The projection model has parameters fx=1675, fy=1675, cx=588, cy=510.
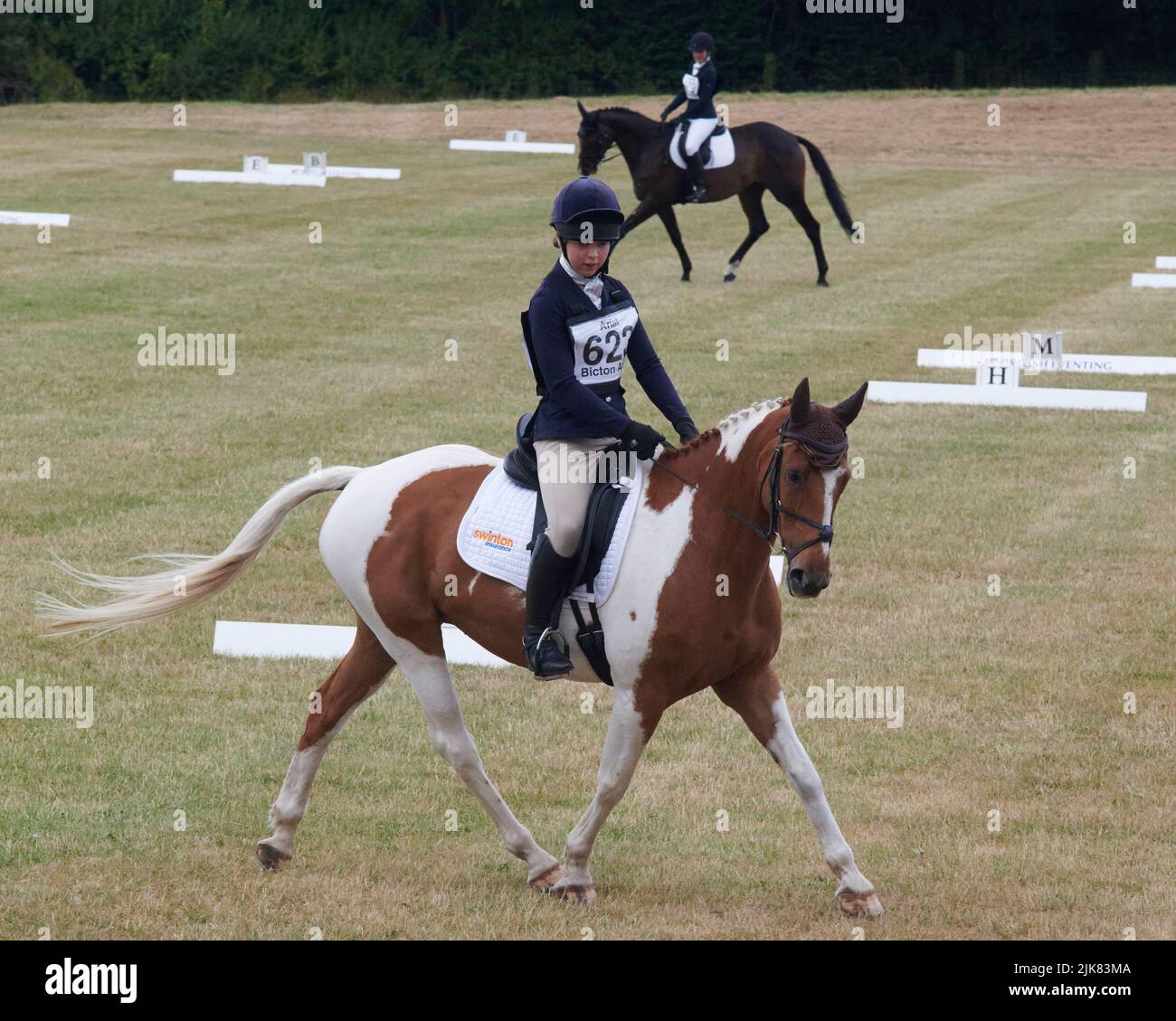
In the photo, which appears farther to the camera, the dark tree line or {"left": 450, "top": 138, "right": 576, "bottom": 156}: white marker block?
the dark tree line

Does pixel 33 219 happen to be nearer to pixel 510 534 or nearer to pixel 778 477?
pixel 510 534

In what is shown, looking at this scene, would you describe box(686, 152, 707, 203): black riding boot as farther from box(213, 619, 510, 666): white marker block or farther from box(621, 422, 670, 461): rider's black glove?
box(621, 422, 670, 461): rider's black glove

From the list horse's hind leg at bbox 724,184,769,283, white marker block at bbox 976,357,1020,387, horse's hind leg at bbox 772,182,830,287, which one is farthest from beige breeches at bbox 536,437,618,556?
horse's hind leg at bbox 772,182,830,287

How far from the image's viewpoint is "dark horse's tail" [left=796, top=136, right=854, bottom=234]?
2578cm

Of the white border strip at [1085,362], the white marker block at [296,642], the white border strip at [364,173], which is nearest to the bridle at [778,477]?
the white marker block at [296,642]

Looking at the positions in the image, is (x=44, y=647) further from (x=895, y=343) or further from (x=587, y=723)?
(x=895, y=343)

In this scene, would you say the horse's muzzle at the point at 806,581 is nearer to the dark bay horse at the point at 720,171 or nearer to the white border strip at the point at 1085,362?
the white border strip at the point at 1085,362

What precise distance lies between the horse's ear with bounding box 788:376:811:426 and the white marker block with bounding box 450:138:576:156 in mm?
35766

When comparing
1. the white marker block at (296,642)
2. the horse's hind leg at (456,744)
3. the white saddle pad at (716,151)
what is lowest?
the white marker block at (296,642)

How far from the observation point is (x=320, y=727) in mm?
7195

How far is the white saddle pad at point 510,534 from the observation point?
666 centimetres

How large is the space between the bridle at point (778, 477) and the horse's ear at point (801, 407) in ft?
0.10

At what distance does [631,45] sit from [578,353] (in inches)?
2149

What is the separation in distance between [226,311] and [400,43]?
131 feet
